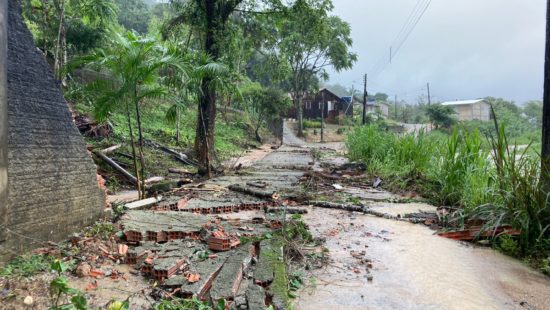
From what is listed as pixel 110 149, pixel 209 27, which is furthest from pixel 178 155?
pixel 209 27

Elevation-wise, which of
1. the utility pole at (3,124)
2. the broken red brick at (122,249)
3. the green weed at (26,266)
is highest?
the utility pole at (3,124)

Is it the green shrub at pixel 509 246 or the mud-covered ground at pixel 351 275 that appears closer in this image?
the mud-covered ground at pixel 351 275

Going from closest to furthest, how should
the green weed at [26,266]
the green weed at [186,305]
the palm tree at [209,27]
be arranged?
the green weed at [186,305], the green weed at [26,266], the palm tree at [209,27]

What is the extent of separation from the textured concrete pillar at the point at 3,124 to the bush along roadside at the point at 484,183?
462cm

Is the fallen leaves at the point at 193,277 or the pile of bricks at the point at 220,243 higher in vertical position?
the pile of bricks at the point at 220,243

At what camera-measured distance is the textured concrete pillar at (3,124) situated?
282 centimetres

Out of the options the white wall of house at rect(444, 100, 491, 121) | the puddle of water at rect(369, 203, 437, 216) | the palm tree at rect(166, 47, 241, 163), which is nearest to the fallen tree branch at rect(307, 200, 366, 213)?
the puddle of water at rect(369, 203, 437, 216)

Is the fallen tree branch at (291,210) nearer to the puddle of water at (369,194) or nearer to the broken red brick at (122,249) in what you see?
the puddle of water at (369,194)

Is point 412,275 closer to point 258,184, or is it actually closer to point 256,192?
point 256,192

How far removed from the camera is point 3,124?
2.85 m

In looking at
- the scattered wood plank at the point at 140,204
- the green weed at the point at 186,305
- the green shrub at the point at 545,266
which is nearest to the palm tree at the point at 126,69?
the scattered wood plank at the point at 140,204

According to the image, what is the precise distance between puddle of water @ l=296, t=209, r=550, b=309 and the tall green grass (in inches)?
18.0

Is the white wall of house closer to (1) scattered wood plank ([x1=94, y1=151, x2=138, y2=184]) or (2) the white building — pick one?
(2) the white building

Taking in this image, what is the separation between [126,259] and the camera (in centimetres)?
324
